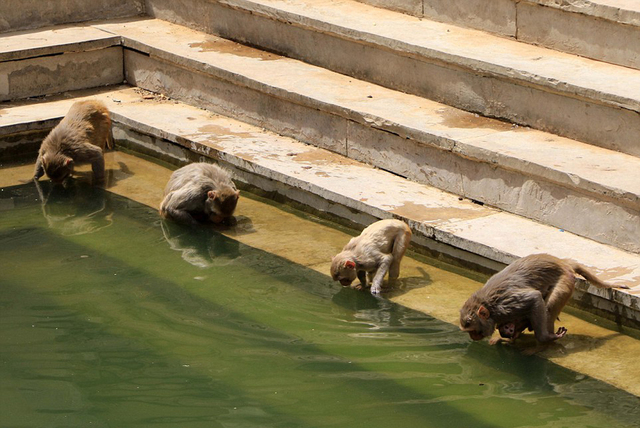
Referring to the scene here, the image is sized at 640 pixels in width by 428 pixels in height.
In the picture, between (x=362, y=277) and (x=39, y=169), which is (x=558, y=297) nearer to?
(x=362, y=277)

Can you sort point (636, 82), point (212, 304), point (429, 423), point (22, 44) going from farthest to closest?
point (22, 44) < point (636, 82) < point (212, 304) < point (429, 423)

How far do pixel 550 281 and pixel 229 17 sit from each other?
6.20 m

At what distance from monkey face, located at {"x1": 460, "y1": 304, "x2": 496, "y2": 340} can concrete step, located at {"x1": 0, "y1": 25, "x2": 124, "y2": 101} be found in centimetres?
662

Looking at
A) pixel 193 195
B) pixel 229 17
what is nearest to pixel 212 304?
pixel 193 195

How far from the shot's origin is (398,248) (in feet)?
25.2

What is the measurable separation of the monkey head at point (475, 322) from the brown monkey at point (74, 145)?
4.35 meters

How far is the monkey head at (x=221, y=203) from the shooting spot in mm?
8602

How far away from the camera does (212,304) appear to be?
7441mm

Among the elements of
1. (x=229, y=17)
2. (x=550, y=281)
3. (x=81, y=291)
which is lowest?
(x=81, y=291)

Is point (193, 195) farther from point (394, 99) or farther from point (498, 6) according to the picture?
point (498, 6)

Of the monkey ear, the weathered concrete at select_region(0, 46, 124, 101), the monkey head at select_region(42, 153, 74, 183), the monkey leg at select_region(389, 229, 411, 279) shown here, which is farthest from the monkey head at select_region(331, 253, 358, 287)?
the weathered concrete at select_region(0, 46, 124, 101)

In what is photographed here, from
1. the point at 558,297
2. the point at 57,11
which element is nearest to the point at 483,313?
the point at 558,297

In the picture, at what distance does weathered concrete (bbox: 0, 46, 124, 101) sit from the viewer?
37.6 ft

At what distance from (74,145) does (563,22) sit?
4.46 metres
